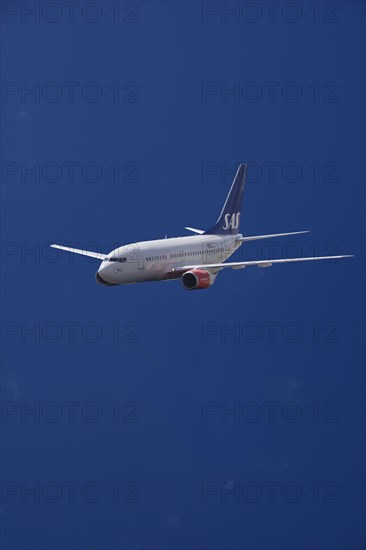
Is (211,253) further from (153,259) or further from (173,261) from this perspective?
(153,259)

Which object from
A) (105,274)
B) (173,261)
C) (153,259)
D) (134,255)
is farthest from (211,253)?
(105,274)

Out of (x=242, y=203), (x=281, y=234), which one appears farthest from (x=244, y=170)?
(x=281, y=234)

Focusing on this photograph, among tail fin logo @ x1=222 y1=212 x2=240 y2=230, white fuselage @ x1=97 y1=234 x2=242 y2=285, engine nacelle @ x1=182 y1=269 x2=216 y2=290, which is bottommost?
engine nacelle @ x1=182 y1=269 x2=216 y2=290

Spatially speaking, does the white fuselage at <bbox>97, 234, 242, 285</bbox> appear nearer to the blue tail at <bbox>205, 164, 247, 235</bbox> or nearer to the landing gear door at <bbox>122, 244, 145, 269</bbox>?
the landing gear door at <bbox>122, 244, 145, 269</bbox>

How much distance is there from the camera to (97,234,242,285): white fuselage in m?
91.0

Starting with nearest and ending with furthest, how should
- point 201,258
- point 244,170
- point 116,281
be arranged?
point 116,281 → point 201,258 → point 244,170

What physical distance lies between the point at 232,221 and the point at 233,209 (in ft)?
4.13

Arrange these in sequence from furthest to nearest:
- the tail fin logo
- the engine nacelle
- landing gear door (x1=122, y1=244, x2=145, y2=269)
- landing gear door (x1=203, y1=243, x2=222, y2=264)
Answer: the tail fin logo → landing gear door (x1=203, y1=243, x2=222, y2=264) → the engine nacelle → landing gear door (x1=122, y1=244, x2=145, y2=269)

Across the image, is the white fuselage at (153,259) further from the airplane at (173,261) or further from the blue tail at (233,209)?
→ the blue tail at (233,209)

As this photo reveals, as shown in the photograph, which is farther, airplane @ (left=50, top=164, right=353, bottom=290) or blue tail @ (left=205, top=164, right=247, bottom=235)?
blue tail @ (left=205, top=164, right=247, bottom=235)

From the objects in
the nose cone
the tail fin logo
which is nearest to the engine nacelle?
the nose cone

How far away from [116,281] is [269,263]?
11543 millimetres

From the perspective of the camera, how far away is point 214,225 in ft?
333

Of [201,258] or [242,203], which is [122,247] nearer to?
[201,258]
